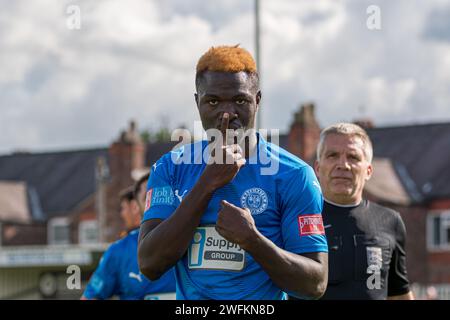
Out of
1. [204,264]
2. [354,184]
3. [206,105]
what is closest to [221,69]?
[206,105]

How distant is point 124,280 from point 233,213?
4.34m

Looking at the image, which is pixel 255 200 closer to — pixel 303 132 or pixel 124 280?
pixel 124 280

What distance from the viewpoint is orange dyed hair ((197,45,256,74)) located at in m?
3.97

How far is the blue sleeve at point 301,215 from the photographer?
3.94 metres

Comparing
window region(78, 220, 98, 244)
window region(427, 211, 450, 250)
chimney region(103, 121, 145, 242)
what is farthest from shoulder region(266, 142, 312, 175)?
window region(78, 220, 98, 244)

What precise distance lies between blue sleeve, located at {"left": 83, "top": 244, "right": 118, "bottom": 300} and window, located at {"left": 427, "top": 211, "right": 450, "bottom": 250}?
118 ft

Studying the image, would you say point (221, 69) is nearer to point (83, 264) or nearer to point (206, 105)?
point (206, 105)

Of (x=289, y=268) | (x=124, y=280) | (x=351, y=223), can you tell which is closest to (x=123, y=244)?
(x=124, y=280)

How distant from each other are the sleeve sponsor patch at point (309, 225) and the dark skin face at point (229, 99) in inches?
16.5

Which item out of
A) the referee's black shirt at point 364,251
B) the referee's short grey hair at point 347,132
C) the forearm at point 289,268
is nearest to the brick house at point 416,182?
the referee's black shirt at point 364,251

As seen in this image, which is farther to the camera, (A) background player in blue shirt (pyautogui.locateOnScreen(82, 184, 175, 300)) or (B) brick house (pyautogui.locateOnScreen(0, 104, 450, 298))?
(B) brick house (pyautogui.locateOnScreen(0, 104, 450, 298))

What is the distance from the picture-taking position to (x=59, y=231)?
55531 mm

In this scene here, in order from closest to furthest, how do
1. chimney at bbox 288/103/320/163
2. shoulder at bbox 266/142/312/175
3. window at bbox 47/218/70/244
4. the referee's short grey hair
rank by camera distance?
shoulder at bbox 266/142/312/175, the referee's short grey hair, chimney at bbox 288/103/320/163, window at bbox 47/218/70/244

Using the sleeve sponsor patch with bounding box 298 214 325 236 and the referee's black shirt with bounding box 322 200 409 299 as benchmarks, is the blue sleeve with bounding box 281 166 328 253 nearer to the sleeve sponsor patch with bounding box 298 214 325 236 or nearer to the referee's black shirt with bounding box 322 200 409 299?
the sleeve sponsor patch with bounding box 298 214 325 236
